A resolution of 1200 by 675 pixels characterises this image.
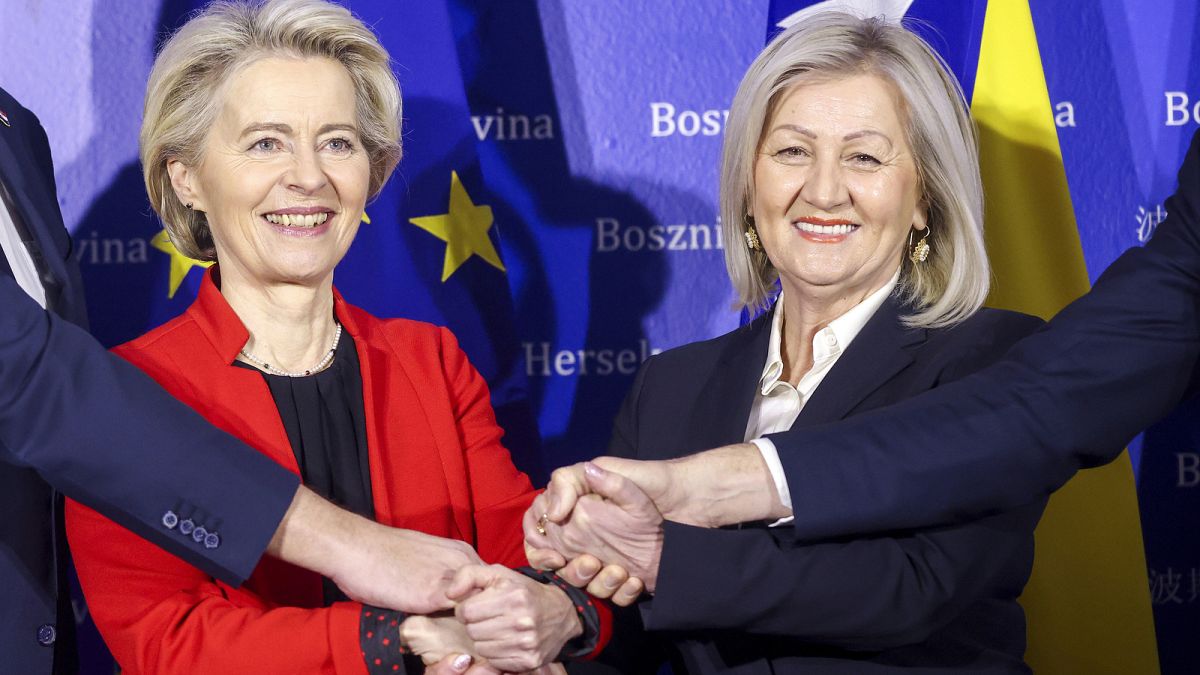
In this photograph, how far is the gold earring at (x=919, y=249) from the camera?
2.30 metres

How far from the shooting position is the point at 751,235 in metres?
2.51

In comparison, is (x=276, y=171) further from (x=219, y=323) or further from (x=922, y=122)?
(x=922, y=122)

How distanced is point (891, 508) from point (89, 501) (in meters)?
1.13

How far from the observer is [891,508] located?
1.81 m

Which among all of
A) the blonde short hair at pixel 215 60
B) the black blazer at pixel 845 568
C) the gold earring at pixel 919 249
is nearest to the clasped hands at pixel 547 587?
the black blazer at pixel 845 568

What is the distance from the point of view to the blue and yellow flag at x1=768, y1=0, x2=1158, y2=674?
2.78m

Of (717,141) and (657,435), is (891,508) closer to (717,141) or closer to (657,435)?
(657,435)

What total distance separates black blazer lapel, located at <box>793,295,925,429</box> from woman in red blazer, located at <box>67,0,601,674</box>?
0.51m

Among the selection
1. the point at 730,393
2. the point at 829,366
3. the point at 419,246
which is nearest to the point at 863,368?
the point at 829,366

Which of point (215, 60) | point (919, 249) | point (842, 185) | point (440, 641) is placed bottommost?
point (440, 641)

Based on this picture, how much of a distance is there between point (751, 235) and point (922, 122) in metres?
0.42

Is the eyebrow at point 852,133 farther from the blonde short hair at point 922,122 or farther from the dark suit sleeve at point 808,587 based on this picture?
the dark suit sleeve at point 808,587

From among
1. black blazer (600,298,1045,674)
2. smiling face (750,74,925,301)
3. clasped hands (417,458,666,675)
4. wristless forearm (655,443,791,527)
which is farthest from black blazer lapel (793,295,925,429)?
clasped hands (417,458,666,675)

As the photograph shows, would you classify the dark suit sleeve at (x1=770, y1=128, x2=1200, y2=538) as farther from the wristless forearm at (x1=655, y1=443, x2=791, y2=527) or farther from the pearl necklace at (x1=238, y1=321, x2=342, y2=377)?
the pearl necklace at (x1=238, y1=321, x2=342, y2=377)
